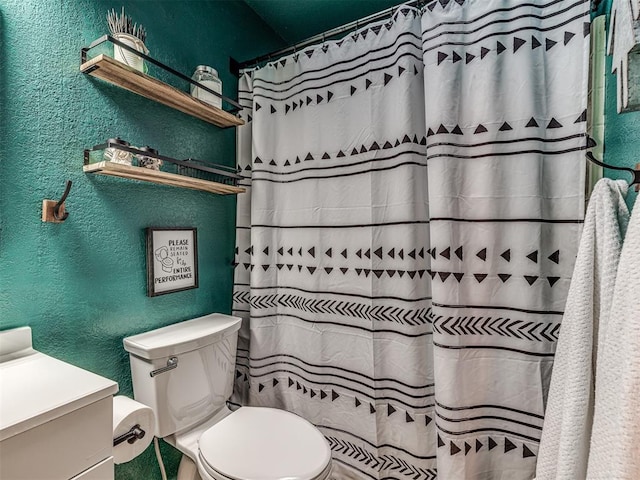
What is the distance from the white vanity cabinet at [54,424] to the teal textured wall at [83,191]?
0.23 m

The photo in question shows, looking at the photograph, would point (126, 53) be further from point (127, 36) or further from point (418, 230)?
point (418, 230)

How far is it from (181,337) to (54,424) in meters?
0.54

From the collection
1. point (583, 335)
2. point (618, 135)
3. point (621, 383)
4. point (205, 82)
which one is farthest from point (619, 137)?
point (205, 82)

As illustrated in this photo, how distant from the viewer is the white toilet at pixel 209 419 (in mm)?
942

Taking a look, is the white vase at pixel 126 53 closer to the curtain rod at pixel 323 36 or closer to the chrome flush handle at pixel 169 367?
the curtain rod at pixel 323 36

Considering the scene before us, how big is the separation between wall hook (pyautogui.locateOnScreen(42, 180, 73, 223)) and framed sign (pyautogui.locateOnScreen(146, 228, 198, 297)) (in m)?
0.28

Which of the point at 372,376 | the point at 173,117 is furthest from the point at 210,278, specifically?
the point at 372,376

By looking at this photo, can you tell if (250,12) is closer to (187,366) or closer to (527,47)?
(527,47)

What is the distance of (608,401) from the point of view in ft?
2.09

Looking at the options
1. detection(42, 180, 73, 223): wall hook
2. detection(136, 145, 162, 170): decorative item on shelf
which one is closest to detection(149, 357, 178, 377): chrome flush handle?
detection(42, 180, 73, 223): wall hook

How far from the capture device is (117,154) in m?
0.99

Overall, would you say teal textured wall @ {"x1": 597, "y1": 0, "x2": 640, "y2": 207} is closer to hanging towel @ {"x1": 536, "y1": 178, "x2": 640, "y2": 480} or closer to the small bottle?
hanging towel @ {"x1": 536, "y1": 178, "x2": 640, "y2": 480}

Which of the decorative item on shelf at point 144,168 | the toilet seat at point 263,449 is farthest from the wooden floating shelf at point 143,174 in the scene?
the toilet seat at point 263,449

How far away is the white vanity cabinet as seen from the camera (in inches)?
21.5
